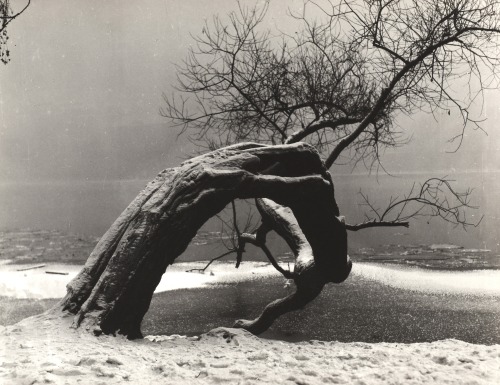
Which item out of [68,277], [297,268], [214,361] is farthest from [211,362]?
[68,277]

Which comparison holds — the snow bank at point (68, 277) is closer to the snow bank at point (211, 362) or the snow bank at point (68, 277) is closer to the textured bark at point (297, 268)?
the textured bark at point (297, 268)

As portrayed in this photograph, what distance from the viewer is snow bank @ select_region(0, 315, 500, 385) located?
9.20ft

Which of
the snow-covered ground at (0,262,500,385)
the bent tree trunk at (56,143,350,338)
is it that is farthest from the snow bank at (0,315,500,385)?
the bent tree trunk at (56,143,350,338)

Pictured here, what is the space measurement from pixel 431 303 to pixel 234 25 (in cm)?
877

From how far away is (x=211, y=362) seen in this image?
125 inches

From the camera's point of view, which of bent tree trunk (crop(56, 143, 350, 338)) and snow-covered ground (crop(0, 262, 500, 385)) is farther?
bent tree trunk (crop(56, 143, 350, 338))

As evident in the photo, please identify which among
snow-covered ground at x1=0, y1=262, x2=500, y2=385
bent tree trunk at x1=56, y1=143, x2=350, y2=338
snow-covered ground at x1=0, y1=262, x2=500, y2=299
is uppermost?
bent tree trunk at x1=56, y1=143, x2=350, y2=338

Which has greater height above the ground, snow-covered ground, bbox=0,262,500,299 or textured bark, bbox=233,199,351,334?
textured bark, bbox=233,199,351,334

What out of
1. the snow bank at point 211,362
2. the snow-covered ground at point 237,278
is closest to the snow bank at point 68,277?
the snow-covered ground at point 237,278

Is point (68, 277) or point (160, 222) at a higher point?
point (160, 222)

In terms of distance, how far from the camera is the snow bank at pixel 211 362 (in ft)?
9.20

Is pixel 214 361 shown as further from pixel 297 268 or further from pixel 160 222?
pixel 297 268

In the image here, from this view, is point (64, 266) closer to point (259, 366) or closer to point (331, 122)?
point (331, 122)

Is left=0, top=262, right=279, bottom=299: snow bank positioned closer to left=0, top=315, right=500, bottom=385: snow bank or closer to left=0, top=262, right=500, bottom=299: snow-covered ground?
left=0, top=262, right=500, bottom=299: snow-covered ground
